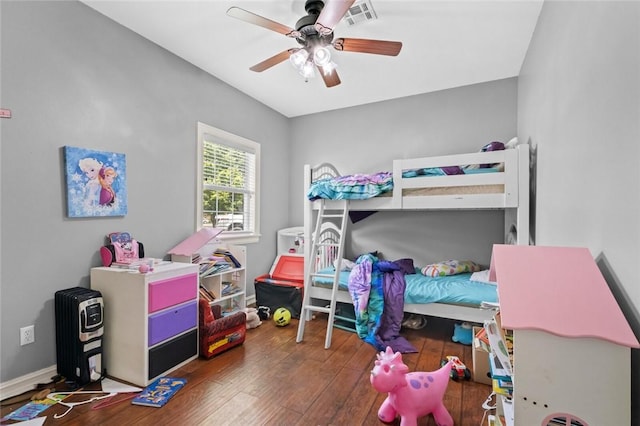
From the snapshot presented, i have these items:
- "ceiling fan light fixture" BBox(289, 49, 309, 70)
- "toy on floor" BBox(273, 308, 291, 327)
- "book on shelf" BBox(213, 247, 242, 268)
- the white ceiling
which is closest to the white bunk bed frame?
"toy on floor" BBox(273, 308, 291, 327)

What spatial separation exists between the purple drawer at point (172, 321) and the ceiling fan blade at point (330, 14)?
2.17 meters

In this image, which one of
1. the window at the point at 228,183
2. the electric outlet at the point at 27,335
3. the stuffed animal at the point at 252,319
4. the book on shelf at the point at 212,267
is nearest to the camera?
the electric outlet at the point at 27,335

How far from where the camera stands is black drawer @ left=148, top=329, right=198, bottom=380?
1.97 metres

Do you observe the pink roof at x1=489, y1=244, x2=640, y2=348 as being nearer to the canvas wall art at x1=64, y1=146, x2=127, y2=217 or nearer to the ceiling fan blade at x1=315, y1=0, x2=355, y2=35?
the ceiling fan blade at x1=315, y1=0, x2=355, y2=35

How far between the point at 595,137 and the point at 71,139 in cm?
296

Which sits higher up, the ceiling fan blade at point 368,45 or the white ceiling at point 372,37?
the white ceiling at point 372,37

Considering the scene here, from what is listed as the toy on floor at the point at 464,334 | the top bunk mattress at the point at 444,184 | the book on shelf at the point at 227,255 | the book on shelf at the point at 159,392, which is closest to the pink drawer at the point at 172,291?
the book on shelf at the point at 159,392

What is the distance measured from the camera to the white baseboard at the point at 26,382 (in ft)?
5.67

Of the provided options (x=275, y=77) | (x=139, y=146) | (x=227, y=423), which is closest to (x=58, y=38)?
(x=139, y=146)

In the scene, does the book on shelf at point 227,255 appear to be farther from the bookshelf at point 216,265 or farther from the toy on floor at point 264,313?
the toy on floor at point 264,313

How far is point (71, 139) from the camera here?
79.4 inches

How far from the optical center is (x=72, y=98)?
2020 mm

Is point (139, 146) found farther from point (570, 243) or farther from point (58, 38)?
point (570, 243)

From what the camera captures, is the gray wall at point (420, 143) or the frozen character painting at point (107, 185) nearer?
the frozen character painting at point (107, 185)
